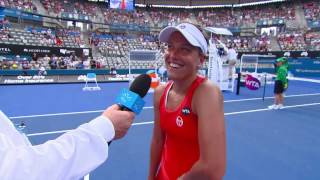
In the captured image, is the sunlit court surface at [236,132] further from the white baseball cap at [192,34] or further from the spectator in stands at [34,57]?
the spectator in stands at [34,57]

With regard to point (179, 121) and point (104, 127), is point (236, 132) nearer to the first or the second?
point (179, 121)

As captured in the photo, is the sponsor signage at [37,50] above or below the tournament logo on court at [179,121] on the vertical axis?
above

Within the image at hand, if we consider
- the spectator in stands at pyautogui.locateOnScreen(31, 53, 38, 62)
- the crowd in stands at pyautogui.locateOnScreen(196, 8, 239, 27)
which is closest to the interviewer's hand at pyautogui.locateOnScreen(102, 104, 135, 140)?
the spectator in stands at pyautogui.locateOnScreen(31, 53, 38, 62)

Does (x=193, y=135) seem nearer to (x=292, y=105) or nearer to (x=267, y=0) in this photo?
(x=292, y=105)

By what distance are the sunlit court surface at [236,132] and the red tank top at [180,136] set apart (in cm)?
231

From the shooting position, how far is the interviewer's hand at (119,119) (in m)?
1.20

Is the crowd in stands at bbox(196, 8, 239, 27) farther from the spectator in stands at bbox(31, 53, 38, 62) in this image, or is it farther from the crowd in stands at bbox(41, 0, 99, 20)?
the spectator in stands at bbox(31, 53, 38, 62)

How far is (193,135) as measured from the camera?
1997 mm

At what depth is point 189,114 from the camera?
6.43 ft

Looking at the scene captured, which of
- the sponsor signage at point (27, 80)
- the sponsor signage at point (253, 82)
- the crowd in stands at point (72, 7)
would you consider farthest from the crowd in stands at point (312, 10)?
the sponsor signage at point (27, 80)

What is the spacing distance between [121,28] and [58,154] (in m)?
38.0

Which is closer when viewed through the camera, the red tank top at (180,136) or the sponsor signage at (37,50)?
the red tank top at (180,136)

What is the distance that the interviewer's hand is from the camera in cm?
120

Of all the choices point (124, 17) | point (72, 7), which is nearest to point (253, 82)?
point (124, 17)
